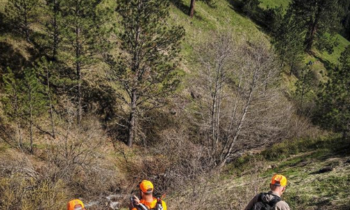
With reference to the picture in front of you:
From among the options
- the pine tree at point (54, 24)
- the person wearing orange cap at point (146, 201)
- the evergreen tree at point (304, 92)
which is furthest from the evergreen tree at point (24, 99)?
the evergreen tree at point (304, 92)

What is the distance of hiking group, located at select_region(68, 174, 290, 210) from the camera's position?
4695 millimetres

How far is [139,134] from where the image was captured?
20.5 metres

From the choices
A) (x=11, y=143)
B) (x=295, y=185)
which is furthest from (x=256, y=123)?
(x=11, y=143)

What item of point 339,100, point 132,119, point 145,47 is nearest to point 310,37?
point 339,100

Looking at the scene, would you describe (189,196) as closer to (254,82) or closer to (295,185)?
(295,185)

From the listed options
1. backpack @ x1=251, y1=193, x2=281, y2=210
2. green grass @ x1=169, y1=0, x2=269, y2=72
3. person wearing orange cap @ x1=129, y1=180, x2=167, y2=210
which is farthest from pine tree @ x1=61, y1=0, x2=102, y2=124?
backpack @ x1=251, y1=193, x2=281, y2=210

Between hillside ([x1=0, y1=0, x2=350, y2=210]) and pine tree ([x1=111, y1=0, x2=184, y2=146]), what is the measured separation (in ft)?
0.39

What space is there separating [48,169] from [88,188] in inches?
127

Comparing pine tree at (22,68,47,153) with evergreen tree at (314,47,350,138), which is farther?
evergreen tree at (314,47,350,138)

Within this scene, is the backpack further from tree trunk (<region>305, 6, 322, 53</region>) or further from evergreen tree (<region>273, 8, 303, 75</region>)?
tree trunk (<region>305, 6, 322, 53</region>)

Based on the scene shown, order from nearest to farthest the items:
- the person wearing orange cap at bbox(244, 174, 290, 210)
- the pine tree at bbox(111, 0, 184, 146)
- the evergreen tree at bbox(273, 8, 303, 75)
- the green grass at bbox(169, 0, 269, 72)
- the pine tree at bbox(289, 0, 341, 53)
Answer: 1. the person wearing orange cap at bbox(244, 174, 290, 210)
2. the pine tree at bbox(111, 0, 184, 146)
3. the green grass at bbox(169, 0, 269, 72)
4. the evergreen tree at bbox(273, 8, 303, 75)
5. the pine tree at bbox(289, 0, 341, 53)

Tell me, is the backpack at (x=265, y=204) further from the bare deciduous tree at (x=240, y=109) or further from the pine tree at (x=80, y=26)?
the pine tree at (x=80, y=26)

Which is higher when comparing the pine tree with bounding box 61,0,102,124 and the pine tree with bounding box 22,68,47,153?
the pine tree with bounding box 61,0,102,124

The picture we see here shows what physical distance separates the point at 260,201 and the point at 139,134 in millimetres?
16120
